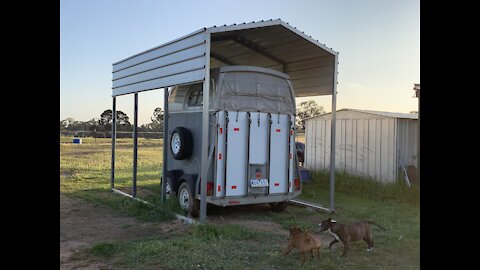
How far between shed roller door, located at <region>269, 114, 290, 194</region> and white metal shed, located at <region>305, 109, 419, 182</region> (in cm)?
398

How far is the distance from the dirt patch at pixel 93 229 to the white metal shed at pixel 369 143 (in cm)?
661

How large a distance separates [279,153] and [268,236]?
7.31 ft

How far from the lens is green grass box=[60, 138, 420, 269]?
4848 mm

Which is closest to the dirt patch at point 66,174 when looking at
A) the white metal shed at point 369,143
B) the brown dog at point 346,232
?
the white metal shed at point 369,143

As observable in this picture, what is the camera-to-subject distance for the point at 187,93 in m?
8.91

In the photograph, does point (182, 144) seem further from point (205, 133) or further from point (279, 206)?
A: point (279, 206)

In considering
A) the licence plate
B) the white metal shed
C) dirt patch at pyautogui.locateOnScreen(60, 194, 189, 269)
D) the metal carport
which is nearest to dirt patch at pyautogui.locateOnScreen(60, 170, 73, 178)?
the metal carport

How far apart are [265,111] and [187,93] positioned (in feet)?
6.60

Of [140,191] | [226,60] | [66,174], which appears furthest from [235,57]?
[66,174]

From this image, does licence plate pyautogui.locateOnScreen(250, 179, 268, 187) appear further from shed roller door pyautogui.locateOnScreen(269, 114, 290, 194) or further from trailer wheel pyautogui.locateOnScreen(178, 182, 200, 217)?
trailer wheel pyautogui.locateOnScreen(178, 182, 200, 217)

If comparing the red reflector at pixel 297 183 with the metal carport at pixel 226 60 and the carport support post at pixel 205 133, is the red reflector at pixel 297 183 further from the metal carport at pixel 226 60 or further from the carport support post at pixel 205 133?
the carport support post at pixel 205 133
